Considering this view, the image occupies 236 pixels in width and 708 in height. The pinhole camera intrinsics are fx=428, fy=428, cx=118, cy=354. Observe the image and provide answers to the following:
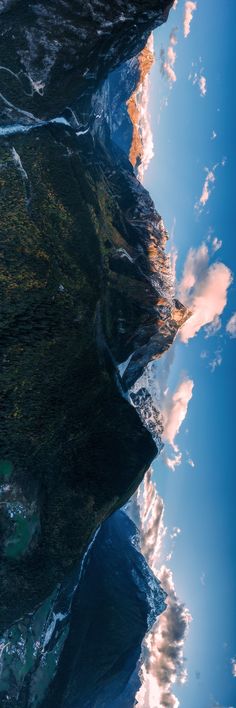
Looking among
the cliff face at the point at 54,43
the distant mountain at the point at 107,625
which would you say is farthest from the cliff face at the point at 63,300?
the distant mountain at the point at 107,625

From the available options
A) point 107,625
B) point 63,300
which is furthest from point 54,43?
point 107,625

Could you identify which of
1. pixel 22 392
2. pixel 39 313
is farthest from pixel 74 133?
pixel 22 392

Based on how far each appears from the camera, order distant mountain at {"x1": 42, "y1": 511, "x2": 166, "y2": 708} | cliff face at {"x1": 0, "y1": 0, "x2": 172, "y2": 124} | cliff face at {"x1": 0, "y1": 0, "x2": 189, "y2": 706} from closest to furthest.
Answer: cliff face at {"x1": 0, "y1": 0, "x2": 172, "y2": 124} < cliff face at {"x1": 0, "y1": 0, "x2": 189, "y2": 706} < distant mountain at {"x1": 42, "y1": 511, "x2": 166, "y2": 708}

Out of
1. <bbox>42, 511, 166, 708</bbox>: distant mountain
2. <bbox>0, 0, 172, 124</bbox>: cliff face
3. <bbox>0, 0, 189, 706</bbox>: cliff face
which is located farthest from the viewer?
<bbox>42, 511, 166, 708</bbox>: distant mountain

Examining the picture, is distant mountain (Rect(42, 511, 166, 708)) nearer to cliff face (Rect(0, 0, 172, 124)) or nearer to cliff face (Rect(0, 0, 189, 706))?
cliff face (Rect(0, 0, 189, 706))

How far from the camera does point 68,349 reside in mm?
20812

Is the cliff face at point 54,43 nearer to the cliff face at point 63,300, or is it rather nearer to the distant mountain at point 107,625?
the cliff face at point 63,300

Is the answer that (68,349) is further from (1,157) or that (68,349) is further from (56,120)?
(56,120)

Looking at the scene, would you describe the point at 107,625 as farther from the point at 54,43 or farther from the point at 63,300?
the point at 54,43

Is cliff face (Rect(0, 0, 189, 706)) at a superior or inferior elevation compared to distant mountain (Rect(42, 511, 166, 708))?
superior

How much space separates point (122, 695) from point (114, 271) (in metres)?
45.1

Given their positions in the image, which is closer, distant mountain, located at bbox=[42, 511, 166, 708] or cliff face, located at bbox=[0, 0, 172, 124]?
cliff face, located at bbox=[0, 0, 172, 124]

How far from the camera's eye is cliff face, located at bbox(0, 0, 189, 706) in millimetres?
17953

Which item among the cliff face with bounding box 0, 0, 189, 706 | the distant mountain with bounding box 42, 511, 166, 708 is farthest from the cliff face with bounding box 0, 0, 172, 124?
the distant mountain with bounding box 42, 511, 166, 708
